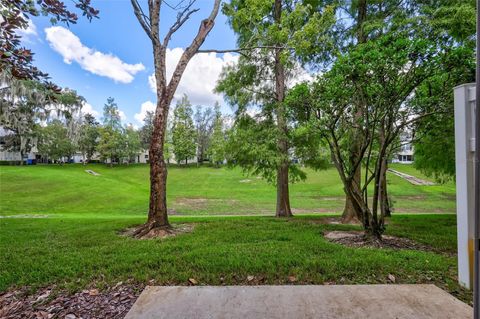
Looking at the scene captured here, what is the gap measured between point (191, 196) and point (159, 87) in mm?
15901

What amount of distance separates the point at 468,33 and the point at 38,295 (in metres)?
8.08

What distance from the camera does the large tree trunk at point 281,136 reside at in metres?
7.87

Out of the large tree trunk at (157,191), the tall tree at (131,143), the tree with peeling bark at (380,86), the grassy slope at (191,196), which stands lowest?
the grassy slope at (191,196)

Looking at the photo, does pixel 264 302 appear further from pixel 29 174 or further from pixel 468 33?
pixel 29 174

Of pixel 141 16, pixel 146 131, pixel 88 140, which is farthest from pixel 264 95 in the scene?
pixel 146 131

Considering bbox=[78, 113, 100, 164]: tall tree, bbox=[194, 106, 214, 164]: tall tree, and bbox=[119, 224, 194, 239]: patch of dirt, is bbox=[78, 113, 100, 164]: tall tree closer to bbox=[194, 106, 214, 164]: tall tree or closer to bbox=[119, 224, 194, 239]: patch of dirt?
bbox=[194, 106, 214, 164]: tall tree

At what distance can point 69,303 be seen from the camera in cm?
259

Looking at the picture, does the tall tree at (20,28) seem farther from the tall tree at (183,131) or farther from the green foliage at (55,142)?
the green foliage at (55,142)

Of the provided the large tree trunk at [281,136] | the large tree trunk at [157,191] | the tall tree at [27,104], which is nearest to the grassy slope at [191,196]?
the large tree trunk at [281,136]

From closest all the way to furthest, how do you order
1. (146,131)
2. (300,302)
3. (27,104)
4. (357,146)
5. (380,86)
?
(300,302) → (380,86) → (357,146) → (27,104) → (146,131)

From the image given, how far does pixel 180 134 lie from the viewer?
3609cm

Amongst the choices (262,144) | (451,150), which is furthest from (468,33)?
(262,144)

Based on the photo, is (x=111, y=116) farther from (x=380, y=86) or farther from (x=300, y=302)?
(x=300, y=302)

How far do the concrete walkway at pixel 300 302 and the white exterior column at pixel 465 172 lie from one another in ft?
2.44
